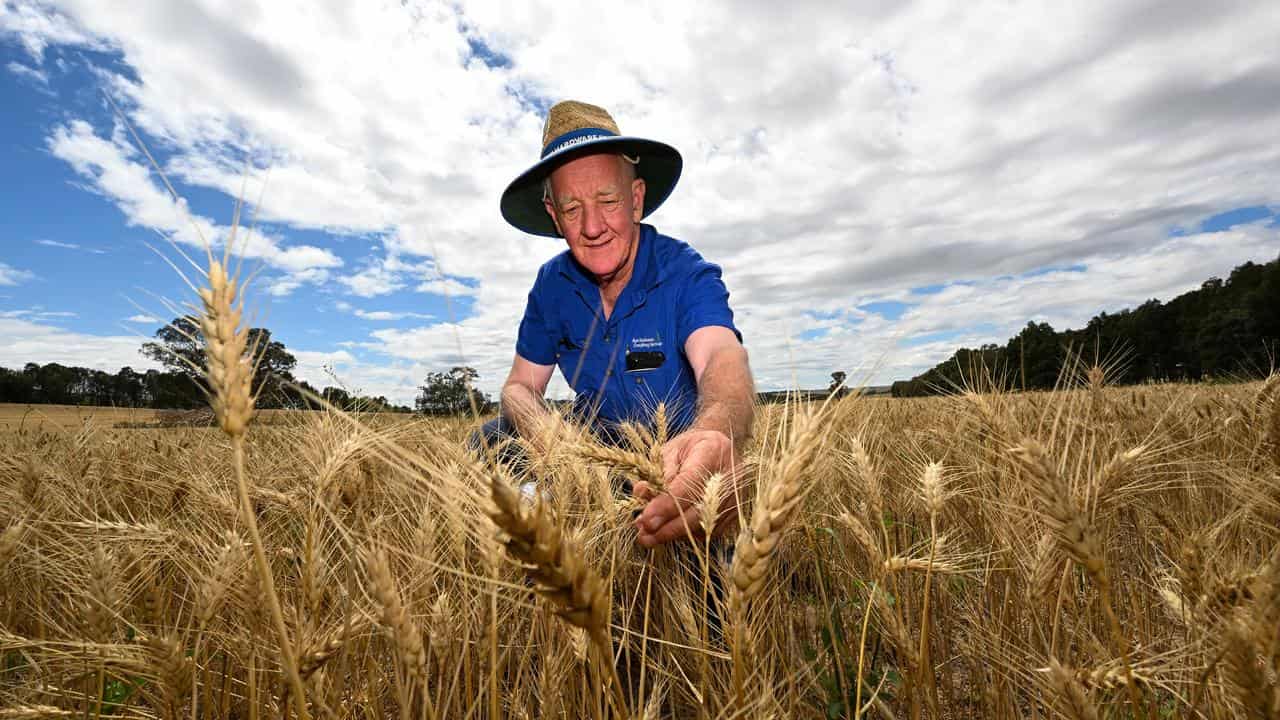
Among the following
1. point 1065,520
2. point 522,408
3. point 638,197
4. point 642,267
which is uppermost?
point 638,197

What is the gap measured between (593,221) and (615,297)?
1.73 ft

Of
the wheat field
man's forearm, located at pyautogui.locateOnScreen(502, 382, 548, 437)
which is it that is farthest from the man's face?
the wheat field

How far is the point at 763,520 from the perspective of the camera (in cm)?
88

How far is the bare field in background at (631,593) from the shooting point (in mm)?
965

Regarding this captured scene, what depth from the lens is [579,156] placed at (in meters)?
3.32

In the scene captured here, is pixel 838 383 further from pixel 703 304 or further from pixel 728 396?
pixel 703 304

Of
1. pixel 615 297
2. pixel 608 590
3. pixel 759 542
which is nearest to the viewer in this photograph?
pixel 759 542

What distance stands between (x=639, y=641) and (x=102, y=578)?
141 cm

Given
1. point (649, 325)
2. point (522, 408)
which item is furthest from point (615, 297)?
point (522, 408)

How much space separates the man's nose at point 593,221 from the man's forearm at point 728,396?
1.14 metres

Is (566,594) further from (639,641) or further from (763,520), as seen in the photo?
(639,641)

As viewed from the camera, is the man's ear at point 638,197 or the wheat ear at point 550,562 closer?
the wheat ear at point 550,562

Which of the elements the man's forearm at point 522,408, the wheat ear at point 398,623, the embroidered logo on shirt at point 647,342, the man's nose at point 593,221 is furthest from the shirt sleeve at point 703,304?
the wheat ear at point 398,623

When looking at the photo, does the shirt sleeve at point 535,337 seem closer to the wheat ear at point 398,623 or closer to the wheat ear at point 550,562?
the wheat ear at point 398,623
